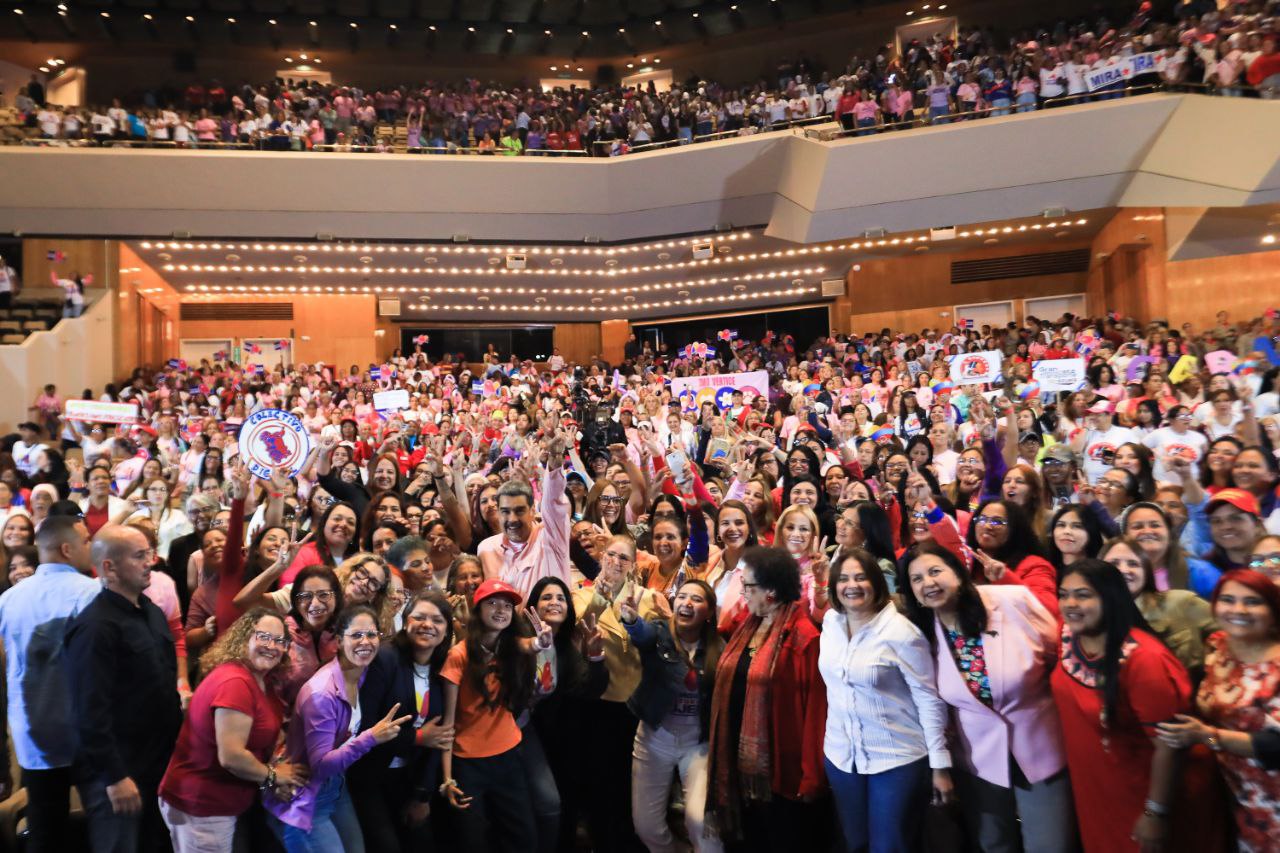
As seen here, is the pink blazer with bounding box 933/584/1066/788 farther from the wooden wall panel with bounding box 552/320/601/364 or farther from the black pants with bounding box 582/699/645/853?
the wooden wall panel with bounding box 552/320/601/364

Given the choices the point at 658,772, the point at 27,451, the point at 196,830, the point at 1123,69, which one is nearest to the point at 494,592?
the point at 658,772

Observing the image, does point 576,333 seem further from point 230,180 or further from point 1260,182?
point 1260,182

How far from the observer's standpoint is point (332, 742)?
3363mm

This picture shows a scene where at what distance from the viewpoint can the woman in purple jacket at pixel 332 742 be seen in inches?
131

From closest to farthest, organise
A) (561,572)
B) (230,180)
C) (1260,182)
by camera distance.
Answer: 1. (561,572)
2. (1260,182)
3. (230,180)

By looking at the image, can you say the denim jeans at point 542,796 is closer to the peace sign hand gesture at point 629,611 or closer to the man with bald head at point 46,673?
the peace sign hand gesture at point 629,611

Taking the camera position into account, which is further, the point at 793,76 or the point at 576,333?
the point at 576,333

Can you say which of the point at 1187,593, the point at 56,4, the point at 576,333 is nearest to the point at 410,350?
the point at 576,333

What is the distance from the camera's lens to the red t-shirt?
3.23 meters

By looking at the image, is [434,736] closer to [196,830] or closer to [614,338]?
[196,830]

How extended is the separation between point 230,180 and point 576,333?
992 centimetres

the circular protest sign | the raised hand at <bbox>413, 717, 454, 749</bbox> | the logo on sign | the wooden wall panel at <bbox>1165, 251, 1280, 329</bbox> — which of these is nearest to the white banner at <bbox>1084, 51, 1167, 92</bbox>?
the wooden wall panel at <bbox>1165, 251, 1280, 329</bbox>

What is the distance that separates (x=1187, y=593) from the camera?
3.29 metres

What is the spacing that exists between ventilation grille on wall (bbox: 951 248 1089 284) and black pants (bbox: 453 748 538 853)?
18.1 metres
